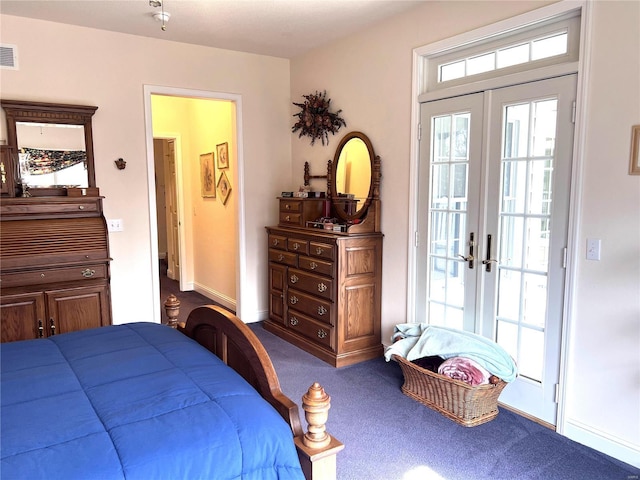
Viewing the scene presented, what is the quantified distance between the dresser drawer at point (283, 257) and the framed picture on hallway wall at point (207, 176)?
1.56 m

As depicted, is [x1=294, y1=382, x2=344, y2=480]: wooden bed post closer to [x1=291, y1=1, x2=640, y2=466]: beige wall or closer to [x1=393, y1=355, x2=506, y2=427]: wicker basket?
[x1=393, y1=355, x2=506, y2=427]: wicker basket

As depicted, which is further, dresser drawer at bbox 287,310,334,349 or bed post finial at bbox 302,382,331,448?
dresser drawer at bbox 287,310,334,349

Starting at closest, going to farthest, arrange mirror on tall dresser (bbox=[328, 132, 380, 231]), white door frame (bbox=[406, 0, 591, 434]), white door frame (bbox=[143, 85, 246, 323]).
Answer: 1. white door frame (bbox=[406, 0, 591, 434])
2. mirror on tall dresser (bbox=[328, 132, 380, 231])
3. white door frame (bbox=[143, 85, 246, 323])

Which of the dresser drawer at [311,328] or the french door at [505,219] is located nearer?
the french door at [505,219]

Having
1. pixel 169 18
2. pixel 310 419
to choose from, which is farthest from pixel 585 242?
pixel 169 18

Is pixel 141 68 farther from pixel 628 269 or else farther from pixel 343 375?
pixel 628 269

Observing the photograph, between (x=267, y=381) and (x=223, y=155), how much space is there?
3896mm

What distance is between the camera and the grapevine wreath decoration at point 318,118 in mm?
4262

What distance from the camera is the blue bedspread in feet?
4.19

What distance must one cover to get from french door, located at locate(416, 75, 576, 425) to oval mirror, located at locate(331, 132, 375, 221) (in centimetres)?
57

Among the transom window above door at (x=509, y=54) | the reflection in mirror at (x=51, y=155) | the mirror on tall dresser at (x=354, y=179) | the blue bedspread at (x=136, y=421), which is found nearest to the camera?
the blue bedspread at (x=136, y=421)

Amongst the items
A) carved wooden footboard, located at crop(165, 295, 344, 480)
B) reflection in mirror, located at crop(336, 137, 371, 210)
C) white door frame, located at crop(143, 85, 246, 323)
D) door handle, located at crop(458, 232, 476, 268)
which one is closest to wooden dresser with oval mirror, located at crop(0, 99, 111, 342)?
white door frame, located at crop(143, 85, 246, 323)

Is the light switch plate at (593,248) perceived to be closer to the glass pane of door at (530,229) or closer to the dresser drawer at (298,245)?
the glass pane of door at (530,229)

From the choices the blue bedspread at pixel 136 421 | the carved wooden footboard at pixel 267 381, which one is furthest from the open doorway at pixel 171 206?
the blue bedspread at pixel 136 421
